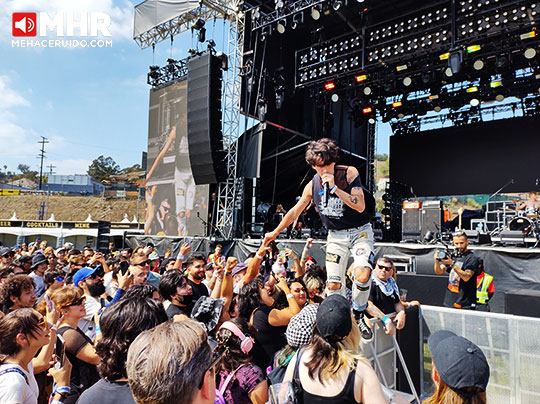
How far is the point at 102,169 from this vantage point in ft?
277

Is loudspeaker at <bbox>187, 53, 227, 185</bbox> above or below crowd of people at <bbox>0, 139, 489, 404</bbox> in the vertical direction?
above

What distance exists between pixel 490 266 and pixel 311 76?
30.4ft

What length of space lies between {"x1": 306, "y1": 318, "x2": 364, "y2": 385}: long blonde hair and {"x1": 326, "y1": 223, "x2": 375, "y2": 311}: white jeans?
1.35 m

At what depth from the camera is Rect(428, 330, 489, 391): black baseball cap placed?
1531 millimetres

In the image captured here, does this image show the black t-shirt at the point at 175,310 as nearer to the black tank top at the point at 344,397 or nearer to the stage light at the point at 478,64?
the black tank top at the point at 344,397

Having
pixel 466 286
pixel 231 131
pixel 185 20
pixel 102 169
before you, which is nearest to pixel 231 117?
pixel 231 131

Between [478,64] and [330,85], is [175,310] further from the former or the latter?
[330,85]

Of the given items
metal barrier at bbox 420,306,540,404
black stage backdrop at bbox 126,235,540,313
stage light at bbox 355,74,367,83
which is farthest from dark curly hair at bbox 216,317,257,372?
stage light at bbox 355,74,367,83

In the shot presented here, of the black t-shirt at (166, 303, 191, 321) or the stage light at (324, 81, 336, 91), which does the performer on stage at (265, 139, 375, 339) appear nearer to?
the black t-shirt at (166, 303, 191, 321)

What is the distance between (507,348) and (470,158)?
1780 centimetres

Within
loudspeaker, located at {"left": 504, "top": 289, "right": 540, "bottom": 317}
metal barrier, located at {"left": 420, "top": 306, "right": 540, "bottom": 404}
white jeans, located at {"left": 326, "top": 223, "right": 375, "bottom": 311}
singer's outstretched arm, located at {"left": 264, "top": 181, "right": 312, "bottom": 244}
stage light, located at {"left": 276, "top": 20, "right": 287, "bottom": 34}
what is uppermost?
stage light, located at {"left": 276, "top": 20, "right": 287, "bottom": 34}

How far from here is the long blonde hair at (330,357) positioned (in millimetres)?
1943

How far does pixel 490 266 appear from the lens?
845 cm

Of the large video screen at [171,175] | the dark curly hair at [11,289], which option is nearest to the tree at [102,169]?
the large video screen at [171,175]
